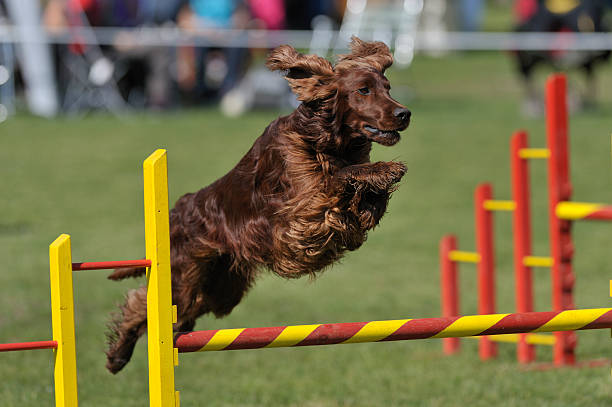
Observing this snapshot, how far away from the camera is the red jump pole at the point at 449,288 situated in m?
6.70

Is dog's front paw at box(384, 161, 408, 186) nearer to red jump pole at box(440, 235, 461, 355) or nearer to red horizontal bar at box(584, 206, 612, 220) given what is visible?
red horizontal bar at box(584, 206, 612, 220)

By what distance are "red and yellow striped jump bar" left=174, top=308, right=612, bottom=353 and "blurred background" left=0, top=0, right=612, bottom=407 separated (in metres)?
1.61

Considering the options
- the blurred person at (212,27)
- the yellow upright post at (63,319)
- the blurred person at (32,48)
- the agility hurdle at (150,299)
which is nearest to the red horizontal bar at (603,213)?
the agility hurdle at (150,299)

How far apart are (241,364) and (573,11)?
9334 millimetres

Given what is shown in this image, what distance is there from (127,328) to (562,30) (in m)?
11.3

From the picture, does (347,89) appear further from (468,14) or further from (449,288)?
(468,14)

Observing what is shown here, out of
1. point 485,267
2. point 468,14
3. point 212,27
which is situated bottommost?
point 485,267

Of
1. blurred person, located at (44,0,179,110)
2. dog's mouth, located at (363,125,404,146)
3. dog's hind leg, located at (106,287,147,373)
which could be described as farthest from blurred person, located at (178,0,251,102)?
dog's mouth, located at (363,125,404,146)

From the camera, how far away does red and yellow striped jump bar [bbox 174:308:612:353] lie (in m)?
3.35

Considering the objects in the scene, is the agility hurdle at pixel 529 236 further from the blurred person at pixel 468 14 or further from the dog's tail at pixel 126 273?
the blurred person at pixel 468 14

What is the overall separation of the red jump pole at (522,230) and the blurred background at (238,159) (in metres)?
0.17

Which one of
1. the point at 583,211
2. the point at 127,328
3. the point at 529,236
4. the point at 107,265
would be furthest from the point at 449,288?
the point at 107,265

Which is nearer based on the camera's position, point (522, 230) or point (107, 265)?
point (107, 265)

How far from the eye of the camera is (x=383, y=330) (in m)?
3.45
